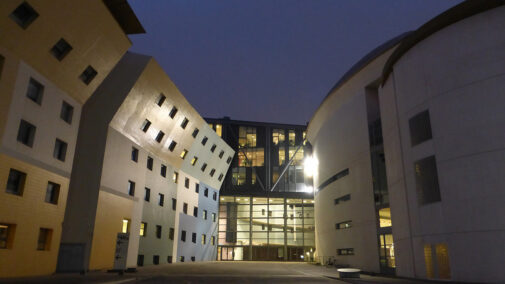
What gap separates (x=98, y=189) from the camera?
77.4 feet

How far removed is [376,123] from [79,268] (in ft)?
71.8

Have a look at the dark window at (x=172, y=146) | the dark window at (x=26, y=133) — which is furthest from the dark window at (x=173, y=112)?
the dark window at (x=26, y=133)

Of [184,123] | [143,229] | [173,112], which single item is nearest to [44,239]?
[143,229]

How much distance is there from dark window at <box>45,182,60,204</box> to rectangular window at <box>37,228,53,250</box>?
1630 millimetres

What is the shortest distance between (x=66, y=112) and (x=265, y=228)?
33357 millimetres

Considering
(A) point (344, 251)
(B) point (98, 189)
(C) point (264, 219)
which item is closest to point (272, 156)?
(C) point (264, 219)

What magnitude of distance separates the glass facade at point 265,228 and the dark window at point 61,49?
112 feet

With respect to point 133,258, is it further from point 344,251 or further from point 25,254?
point 344,251

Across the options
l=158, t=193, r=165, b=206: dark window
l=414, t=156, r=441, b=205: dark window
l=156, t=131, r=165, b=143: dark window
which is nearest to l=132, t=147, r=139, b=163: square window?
l=156, t=131, r=165, b=143: dark window

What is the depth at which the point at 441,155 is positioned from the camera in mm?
17250

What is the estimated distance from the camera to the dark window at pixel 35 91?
740 inches

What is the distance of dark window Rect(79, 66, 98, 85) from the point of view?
72.2 ft

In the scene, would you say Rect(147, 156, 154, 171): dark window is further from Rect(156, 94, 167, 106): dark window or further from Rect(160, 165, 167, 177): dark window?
Rect(156, 94, 167, 106): dark window

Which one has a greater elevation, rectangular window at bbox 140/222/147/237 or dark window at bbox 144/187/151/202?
dark window at bbox 144/187/151/202
